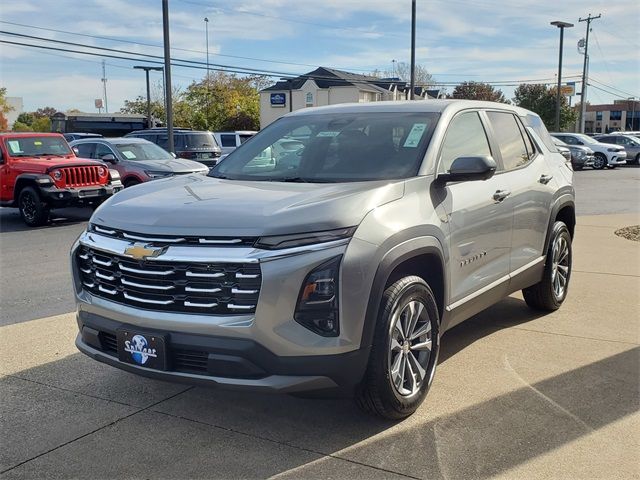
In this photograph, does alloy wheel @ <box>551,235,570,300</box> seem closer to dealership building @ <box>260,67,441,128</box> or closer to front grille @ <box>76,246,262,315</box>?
front grille @ <box>76,246,262,315</box>

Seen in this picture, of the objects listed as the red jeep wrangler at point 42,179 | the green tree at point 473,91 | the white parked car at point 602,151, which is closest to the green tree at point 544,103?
the green tree at point 473,91

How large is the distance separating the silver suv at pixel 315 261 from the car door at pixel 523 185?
0.20 m

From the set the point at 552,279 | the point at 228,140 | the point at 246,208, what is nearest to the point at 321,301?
the point at 246,208

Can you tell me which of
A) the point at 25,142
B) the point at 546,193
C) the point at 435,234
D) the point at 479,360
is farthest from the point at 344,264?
the point at 25,142

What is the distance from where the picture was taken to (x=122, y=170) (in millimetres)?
15453

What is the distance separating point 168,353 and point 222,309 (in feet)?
1.22

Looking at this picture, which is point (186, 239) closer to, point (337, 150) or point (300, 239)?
point (300, 239)

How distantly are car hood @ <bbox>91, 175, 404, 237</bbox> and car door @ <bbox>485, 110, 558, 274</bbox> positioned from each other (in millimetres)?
1626

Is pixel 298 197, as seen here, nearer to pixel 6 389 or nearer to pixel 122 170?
pixel 6 389

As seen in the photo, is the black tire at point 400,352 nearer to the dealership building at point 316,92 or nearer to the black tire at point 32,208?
the black tire at point 32,208

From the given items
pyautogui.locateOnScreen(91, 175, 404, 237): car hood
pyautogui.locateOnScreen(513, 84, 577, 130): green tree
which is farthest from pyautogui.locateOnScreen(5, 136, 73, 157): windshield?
pyautogui.locateOnScreen(513, 84, 577, 130): green tree

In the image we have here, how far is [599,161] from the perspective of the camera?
3119cm

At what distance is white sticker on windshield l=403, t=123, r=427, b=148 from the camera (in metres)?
4.37

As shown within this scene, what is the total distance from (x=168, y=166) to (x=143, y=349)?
1229 centimetres
